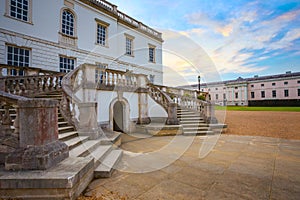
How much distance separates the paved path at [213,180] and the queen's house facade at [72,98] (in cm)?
55

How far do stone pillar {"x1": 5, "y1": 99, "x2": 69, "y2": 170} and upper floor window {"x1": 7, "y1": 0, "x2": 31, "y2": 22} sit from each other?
402 inches

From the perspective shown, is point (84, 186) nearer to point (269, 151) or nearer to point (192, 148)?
point (192, 148)

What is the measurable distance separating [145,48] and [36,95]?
1409 centimetres

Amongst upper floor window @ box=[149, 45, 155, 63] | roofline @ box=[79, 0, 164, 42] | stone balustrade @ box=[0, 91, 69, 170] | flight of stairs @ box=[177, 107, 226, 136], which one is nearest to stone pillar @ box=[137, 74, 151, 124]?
flight of stairs @ box=[177, 107, 226, 136]

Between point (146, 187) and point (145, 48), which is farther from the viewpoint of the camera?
point (145, 48)

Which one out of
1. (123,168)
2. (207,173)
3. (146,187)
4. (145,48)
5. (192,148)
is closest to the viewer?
(146,187)

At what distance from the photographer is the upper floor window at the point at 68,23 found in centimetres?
1098

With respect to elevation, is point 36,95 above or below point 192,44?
below

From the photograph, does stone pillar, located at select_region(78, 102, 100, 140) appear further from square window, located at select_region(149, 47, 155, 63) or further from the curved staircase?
square window, located at select_region(149, 47, 155, 63)

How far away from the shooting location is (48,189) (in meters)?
2.05

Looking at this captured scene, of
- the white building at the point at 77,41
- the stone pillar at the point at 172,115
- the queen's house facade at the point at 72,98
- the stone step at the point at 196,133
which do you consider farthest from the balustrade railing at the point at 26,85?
the stone step at the point at 196,133

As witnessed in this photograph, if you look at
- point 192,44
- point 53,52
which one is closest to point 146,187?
point 192,44

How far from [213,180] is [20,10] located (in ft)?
42.5

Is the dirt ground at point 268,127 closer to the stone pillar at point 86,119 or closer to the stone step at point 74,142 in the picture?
the stone pillar at point 86,119
